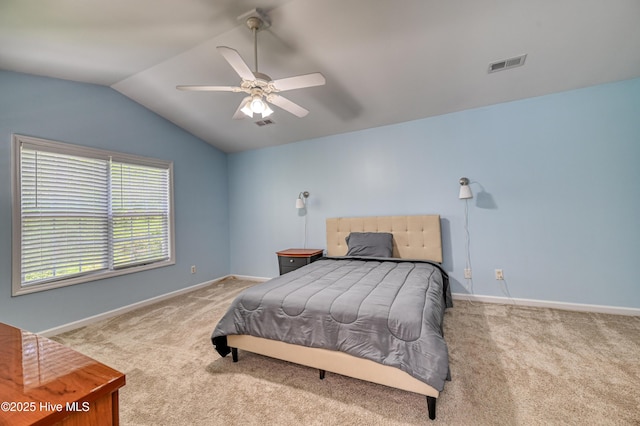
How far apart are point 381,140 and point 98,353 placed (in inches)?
163

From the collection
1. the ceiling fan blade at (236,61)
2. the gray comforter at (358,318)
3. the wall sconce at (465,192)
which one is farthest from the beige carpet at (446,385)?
the ceiling fan blade at (236,61)

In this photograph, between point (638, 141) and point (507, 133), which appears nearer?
point (638, 141)

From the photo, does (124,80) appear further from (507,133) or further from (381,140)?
(507,133)

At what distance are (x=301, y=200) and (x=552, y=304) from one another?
3551mm

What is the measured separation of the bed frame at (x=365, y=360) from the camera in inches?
62.6

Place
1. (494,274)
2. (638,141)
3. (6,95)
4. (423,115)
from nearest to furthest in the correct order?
1. (6,95)
2. (638,141)
3. (494,274)
4. (423,115)

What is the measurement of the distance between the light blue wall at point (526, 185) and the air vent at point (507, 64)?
670mm

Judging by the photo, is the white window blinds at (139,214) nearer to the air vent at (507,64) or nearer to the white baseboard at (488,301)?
the white baseboard at (488,301)

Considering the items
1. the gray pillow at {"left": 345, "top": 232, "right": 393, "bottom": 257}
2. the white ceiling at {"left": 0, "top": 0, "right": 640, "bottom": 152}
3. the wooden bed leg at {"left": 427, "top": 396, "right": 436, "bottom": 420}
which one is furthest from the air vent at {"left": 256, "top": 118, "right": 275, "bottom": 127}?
the wooden bed leg at {"left": 427, "top": 396, "right": 436, "bottom": 420}

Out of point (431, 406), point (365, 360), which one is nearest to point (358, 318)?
point (365, 360)

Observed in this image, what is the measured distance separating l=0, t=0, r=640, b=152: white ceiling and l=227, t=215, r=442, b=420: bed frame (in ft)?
5.25

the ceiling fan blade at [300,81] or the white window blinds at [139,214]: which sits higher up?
the ceiling fan blade at [300,81]

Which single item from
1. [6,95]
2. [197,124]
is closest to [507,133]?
[197,124]

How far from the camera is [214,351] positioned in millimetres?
2352
